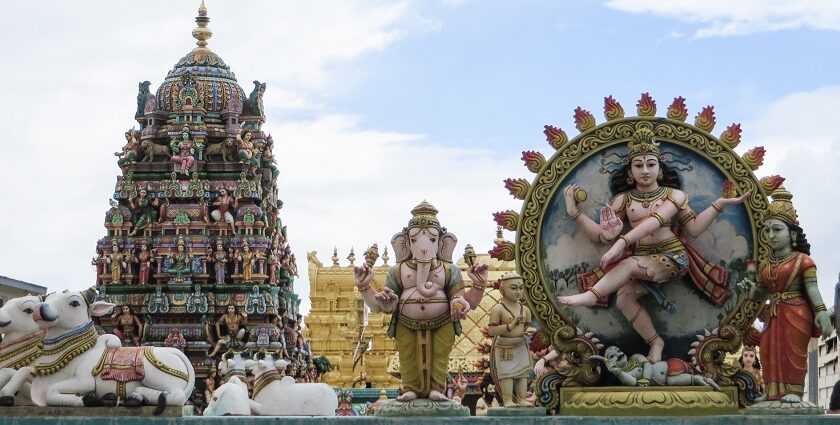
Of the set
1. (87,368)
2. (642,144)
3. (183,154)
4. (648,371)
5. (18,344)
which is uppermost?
(183,154)

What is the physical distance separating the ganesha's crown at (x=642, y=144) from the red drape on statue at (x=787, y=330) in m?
1.51

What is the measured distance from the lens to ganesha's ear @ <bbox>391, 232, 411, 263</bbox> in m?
15.3

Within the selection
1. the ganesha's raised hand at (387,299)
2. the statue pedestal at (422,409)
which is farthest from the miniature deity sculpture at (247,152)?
the statue pedestal at (422,409)

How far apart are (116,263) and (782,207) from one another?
37832mm

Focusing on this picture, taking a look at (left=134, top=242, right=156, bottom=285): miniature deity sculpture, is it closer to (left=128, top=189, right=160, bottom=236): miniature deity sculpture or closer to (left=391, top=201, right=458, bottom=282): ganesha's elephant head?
(left=128, top=189, right=160, bottom=236): miniature deity sculpture

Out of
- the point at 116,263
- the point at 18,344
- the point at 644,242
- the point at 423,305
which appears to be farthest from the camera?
the point at 116,263

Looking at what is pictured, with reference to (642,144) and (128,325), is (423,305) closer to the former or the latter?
(642,144)

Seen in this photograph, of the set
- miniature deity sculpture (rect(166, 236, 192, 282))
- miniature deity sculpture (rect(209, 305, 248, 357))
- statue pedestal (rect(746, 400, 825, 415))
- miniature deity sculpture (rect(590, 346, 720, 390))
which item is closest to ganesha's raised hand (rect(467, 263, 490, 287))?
miniature deity sculpture (rect(590, 346, 720, 390))

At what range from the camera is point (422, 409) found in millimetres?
14812

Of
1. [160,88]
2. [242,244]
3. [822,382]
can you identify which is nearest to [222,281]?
[242,244]

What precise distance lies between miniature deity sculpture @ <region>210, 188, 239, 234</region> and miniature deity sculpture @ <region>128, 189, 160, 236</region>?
1.85m

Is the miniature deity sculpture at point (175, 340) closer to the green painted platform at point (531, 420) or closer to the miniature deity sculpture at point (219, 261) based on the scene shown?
the miniature deity sculpture at point (219, 261)

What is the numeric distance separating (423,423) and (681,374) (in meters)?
2.42

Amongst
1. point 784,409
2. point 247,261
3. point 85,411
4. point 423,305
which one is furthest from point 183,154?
point 784,409
